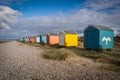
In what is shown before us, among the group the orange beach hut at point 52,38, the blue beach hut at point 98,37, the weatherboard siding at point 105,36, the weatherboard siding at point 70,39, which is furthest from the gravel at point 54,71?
the orange beach hut at point 52,38

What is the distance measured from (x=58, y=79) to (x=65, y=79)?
34cm

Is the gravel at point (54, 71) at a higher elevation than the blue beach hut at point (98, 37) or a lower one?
lower

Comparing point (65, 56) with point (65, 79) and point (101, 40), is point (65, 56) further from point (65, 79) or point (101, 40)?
point (101, 40)

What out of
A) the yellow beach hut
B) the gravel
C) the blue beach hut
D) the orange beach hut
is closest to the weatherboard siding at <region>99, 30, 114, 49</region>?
the blue beach hut

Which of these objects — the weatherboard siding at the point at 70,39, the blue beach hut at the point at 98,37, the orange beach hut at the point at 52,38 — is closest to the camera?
the blue beach hut at the point at 98,37

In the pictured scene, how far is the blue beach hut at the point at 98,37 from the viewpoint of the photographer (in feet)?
61.2

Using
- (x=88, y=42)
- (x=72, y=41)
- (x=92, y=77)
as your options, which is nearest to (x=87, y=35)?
(x=88, y=42)

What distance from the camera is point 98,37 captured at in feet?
61.1

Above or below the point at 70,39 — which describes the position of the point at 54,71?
below

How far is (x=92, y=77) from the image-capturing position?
679cm

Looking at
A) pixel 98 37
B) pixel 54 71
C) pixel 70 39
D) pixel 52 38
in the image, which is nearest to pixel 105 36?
pixel 98 37

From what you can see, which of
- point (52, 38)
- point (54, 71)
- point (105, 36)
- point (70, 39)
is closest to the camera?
point (54, 71)

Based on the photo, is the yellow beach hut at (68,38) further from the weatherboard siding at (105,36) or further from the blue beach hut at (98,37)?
the weatherboard siding at (105,36)

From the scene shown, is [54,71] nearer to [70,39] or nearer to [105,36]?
[105,36]
